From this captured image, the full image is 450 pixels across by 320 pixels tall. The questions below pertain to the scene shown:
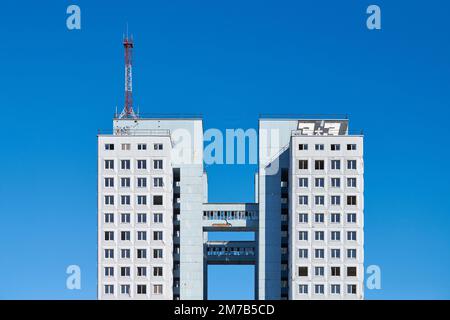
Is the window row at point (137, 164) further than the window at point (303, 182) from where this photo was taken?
Yes

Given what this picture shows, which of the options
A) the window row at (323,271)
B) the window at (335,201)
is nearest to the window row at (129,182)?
the window row at (323,271)

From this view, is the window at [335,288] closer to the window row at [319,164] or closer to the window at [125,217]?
the window row at [319,164]

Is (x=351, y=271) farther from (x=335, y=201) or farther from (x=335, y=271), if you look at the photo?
(x=335, y=201)

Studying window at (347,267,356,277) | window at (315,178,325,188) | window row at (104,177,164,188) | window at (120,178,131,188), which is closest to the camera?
window at (347,267,356,277)

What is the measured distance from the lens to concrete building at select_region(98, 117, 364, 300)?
141000 millimetres

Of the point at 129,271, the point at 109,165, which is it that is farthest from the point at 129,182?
the point at 129,271

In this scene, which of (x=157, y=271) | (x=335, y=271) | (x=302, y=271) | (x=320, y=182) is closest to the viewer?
(x=335, y=271)

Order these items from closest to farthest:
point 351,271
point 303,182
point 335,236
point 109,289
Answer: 1. point 109,289
2. point 351,271
3. point 335,236
4. point 303,182

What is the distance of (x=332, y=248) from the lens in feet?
466

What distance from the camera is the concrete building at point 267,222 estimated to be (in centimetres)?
14100

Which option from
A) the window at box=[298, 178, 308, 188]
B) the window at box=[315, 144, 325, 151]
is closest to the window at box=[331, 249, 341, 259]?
the window at box=[298, 178, 308, 188]

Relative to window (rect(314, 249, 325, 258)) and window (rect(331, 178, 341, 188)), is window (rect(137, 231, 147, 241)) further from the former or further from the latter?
window (rect(331, 178, 341, 188))

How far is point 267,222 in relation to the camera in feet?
497
